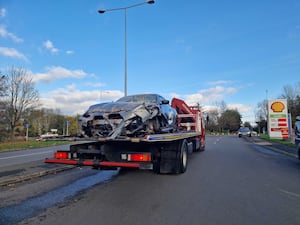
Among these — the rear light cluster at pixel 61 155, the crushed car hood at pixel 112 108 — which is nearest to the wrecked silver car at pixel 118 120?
the crushed car hood at pixel 112 108

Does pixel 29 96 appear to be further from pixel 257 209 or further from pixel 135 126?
pixel 257 209

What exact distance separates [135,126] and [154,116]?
1003mm

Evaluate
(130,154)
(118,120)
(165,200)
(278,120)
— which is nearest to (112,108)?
(118,120)

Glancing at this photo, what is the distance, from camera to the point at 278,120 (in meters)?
20.8

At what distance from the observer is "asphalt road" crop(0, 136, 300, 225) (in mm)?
3979

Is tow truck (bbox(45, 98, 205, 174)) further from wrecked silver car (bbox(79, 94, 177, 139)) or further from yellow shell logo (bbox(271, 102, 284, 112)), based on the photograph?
yellow shell logo (bbox(271, 102, 284, 112))

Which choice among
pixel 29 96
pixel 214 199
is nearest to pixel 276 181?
pixel 214 199

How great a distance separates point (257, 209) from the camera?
14.4 feet

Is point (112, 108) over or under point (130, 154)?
over

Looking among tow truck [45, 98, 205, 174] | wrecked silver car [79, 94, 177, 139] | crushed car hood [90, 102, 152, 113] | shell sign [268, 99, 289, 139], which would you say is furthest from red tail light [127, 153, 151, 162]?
shell sign [268, 99, 289, 139]

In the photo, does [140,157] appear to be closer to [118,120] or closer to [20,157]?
[118,120]

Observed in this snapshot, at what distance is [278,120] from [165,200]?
19.2 m

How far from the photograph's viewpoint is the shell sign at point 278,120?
2056 cm

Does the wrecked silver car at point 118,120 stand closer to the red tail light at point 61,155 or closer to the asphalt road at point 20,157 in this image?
the red tail light at point 61,155
